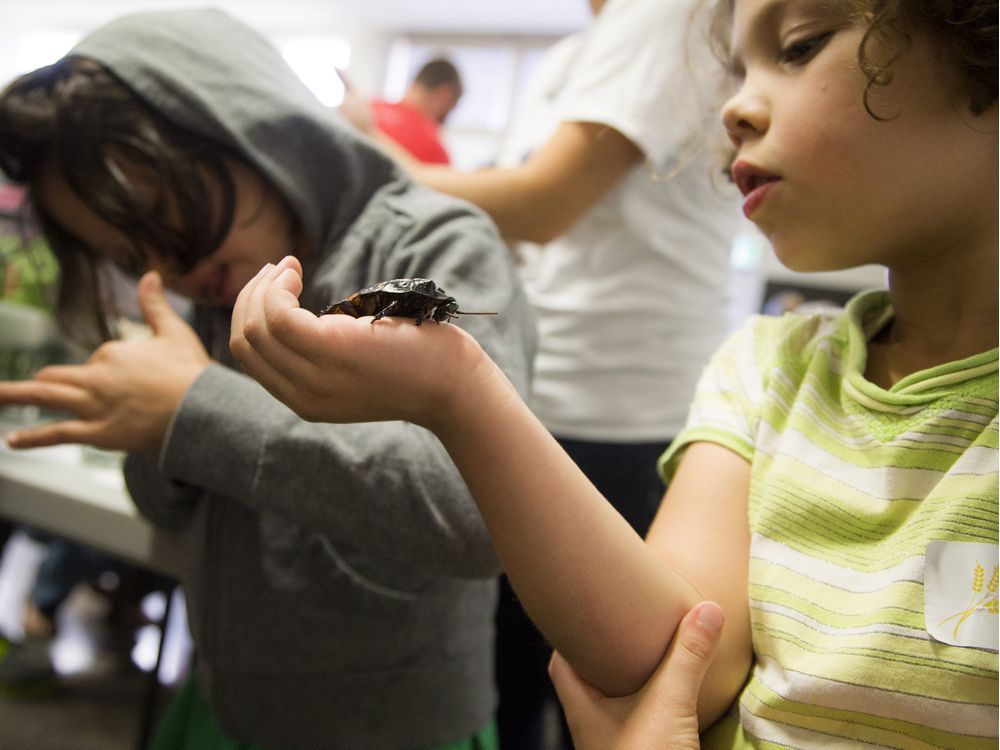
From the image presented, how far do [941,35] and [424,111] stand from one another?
5.80 ft

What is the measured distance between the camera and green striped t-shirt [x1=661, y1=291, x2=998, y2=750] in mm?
375

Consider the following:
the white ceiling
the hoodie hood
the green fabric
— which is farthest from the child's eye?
the white ceiling

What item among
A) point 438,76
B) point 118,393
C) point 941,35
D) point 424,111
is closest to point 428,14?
point 438,76

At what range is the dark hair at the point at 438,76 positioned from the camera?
2.35 meters

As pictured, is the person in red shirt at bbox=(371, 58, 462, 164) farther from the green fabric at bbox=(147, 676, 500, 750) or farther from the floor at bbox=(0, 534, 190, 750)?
the floor at bbox=(0, 534, 190, 750)

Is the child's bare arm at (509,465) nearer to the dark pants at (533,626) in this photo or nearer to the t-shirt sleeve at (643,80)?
the dark pants at (533,626)

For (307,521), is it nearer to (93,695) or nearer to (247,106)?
(247,106)

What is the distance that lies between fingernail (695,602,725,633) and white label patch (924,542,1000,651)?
11 cm

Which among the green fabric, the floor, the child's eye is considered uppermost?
the child's eye

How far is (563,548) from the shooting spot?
0.37m

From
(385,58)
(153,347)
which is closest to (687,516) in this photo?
(153,347)

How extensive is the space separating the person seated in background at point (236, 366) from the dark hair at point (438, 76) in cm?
174

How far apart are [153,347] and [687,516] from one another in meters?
0.45

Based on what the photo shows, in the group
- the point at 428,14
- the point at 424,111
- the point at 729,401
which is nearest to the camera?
the point at 729,401
